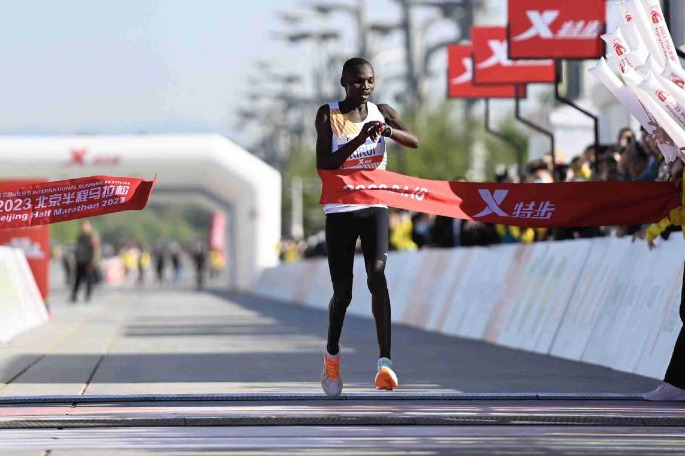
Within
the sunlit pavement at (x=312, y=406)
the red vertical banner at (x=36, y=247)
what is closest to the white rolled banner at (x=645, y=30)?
the sunlit pavement at (x=312, y=406)

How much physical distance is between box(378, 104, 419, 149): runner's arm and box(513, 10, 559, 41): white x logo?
402 inches

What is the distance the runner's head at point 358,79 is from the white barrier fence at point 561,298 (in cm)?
320

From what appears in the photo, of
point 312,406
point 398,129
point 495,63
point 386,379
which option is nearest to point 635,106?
point 398,129

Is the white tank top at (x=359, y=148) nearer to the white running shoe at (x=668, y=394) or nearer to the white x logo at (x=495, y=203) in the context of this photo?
the white x logo at (x=495, y=203)

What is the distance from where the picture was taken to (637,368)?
13.1m

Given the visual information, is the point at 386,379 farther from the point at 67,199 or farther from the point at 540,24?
the point at 540,24

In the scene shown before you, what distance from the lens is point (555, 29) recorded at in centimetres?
2039

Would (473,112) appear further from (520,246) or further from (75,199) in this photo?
(75,199)

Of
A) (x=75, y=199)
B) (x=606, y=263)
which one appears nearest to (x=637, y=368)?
(x=606, y=263)

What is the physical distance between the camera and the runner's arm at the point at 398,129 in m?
10.1

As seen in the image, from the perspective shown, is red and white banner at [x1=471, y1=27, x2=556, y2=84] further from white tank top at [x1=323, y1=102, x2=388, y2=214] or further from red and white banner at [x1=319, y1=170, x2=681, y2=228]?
white tank top at [x1=323, y1=102, x2=388, y2=214]

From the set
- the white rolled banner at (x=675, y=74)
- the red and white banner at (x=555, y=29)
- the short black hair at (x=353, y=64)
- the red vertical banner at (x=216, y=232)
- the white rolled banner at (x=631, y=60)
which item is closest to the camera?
the white rolled banner at (x=675, y=74)

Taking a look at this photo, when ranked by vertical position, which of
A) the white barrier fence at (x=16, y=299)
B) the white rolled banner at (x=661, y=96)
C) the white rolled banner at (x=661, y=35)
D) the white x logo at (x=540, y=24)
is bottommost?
the white barrier fence at (x=16, y=299)

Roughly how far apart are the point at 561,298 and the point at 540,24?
519 centimetres
